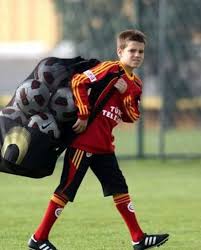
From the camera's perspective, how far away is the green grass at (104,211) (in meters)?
8.78

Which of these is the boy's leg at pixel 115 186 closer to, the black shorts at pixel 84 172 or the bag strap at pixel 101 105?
the black shorts at pixel 84 172

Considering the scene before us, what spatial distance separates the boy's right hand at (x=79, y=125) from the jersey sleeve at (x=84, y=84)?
0.03 m

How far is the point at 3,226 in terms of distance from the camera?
973cm

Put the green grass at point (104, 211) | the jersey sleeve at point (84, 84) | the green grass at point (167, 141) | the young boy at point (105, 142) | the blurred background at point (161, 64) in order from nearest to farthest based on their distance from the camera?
1. the jersey sleeve at point (84, 84)
2. the young boy at point (105, 142)
3. the green grass at point (104, 211)
4. the blurred background at point (161, 64)
5. the green grass at point (167, 141)

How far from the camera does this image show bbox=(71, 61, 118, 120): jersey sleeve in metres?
7.74

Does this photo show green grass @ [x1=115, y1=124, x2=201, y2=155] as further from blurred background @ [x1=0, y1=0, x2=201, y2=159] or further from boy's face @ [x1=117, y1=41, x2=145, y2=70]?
boy's face @ [x1=117, y1=41, x2=145, y2=70]

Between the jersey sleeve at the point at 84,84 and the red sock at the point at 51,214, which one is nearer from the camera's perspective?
the jersey sleeve at the point at 84,84

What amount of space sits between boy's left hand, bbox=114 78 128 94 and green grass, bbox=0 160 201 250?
4.32ft

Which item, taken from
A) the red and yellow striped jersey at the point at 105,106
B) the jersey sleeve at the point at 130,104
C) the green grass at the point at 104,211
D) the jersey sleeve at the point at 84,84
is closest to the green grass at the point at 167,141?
the green grass at the point at 104,211

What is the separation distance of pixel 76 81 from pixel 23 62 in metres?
28.9

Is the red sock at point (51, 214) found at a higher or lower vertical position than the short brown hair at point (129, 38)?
lower

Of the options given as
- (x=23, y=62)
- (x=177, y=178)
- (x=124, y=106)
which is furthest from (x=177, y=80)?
(x=23, y=62)

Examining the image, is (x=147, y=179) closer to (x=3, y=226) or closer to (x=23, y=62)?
(x=3, y=226)

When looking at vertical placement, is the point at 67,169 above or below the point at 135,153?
above
